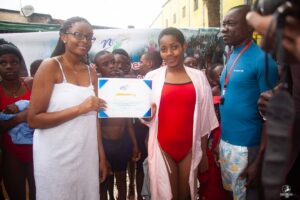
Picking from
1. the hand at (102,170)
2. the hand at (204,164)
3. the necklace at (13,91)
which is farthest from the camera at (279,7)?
the necklace at (13,91)

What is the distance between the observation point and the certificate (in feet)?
8.13

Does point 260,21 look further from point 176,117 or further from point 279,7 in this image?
point 176,117

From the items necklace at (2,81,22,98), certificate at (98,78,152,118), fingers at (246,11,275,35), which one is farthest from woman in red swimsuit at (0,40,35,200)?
fingers at (246,11,275,35)

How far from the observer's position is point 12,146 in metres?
2.91

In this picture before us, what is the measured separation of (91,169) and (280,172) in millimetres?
1670

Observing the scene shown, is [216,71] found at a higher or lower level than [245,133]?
higher

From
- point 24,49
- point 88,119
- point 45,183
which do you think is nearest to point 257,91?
point 88,119

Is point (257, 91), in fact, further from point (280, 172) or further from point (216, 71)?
point (216, 71)

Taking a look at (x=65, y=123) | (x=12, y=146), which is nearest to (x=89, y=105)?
(x=65, y=123)

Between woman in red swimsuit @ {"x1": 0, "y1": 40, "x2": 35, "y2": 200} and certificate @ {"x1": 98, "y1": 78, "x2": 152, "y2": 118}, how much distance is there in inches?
36.8

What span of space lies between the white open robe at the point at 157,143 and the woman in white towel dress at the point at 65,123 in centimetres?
70

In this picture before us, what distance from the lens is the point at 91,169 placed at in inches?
91.4

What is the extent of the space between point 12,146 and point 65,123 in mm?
1110

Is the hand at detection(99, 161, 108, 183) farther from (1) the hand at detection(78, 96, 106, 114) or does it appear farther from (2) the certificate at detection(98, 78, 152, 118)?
(1) the hand at detection(78, 96, 106, 114)
